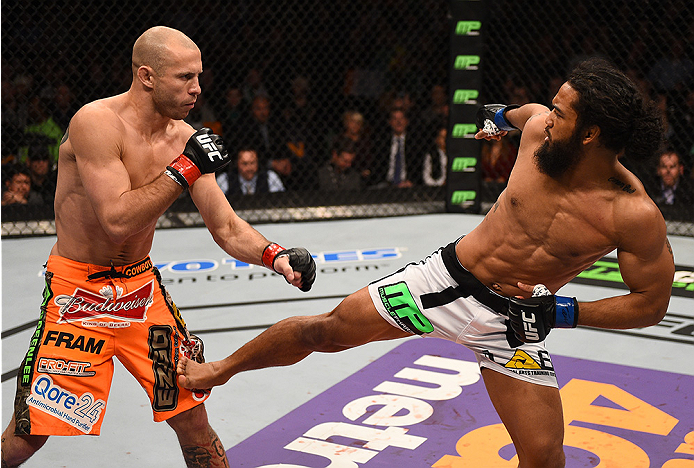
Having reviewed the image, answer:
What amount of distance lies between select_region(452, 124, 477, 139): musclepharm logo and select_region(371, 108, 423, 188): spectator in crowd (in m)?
0.58

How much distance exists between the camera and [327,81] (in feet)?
21.5

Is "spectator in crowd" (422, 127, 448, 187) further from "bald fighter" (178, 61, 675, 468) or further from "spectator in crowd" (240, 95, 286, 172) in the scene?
"bald fighter" (178, 61, 675, 468)

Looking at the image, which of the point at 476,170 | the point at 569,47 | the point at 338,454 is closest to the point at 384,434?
the point at 338,454

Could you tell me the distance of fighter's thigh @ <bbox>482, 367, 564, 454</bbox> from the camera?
211 cm

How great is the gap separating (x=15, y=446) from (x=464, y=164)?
175 inches

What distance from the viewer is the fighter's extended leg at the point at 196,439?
2256mm

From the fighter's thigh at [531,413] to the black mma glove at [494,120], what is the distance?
2.71 ft

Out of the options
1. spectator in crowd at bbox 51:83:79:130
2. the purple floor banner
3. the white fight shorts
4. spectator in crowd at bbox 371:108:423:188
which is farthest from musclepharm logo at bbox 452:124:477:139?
the white fight shorts

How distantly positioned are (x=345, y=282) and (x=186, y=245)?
1.42 meters

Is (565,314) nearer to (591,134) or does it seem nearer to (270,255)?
(591,134)

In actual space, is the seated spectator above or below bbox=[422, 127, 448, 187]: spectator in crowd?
below

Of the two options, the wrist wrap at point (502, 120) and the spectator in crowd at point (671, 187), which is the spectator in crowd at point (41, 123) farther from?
the spectator in crowd at point (671, 187)

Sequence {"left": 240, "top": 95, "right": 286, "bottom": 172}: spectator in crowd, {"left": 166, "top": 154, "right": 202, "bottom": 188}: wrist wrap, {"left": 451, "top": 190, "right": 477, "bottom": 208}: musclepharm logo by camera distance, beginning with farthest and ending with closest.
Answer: {"left": 240, "top": 95, "right": 286, "bottom": 172}: spectator in crowd
{"left": 451, "top": 190, "right": 477, "bottom": 208}: musclepharm logo
{"left": 166, "top": 154, "right": 202, "bottom": 188}: wrist wrap

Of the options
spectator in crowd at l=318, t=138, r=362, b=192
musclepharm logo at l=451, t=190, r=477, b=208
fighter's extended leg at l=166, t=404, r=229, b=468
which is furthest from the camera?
spectator in crowd at l=318, t=138, r=362, b=192
